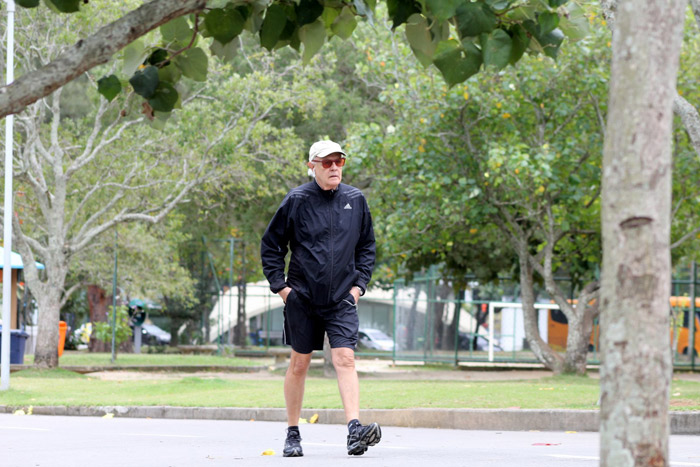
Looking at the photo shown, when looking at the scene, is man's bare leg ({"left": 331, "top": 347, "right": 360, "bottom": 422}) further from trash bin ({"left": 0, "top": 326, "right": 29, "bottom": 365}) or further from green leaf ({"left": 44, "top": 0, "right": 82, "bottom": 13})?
trash bin ({"left": 0, "top": 326, "right": 29, "bottom": 365})

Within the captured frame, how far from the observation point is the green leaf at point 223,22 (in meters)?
5.67

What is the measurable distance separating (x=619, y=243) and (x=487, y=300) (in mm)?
23027

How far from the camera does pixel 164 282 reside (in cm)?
3200

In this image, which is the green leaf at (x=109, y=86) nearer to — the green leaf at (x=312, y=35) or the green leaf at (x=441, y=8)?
the green leaf at (x=312, y=35)

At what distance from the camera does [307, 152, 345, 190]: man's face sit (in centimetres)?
709

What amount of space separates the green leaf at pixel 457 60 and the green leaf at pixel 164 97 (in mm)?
1433

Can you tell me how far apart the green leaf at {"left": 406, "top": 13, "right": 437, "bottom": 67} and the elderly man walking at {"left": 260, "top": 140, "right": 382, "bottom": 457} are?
4.72 ft

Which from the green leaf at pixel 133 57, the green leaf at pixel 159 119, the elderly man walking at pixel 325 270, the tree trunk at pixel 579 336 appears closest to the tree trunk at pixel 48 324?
the tree trunk at pixel 579 336

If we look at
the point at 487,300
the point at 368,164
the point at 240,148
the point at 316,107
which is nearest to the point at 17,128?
the point at 240,148

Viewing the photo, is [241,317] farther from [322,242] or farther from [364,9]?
[364,9]

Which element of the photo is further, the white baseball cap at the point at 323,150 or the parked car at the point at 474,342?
the parked car at the point at 474,342

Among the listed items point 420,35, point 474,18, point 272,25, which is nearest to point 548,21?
point 474,18

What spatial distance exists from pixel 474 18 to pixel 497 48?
221mm

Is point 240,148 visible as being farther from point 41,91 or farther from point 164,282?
point 41,91
